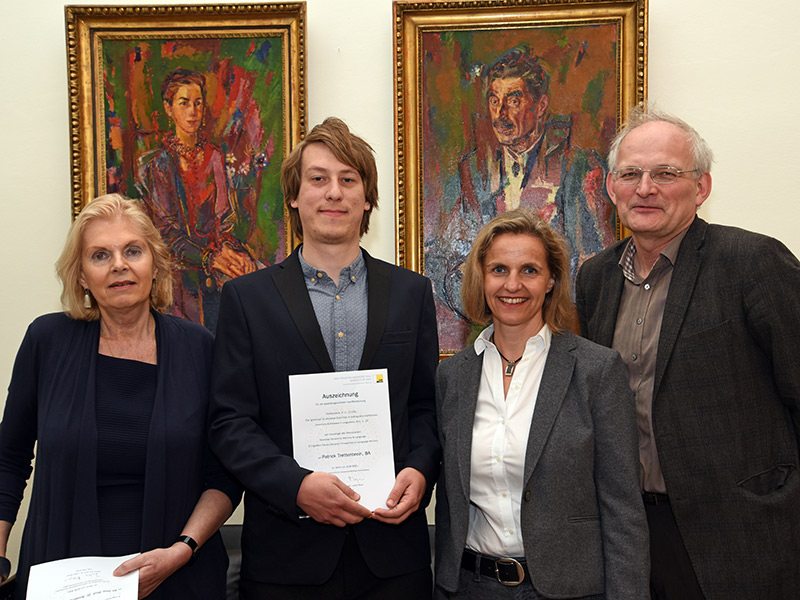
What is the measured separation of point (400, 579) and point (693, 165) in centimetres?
156

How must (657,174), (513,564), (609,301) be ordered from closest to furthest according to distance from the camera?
(513,564)
(657,174)
(609,301)

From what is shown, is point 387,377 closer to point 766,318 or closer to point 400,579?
point 400,579

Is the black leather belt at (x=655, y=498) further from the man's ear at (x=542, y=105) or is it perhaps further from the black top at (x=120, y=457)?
the man's ear at (x=542, y=105)

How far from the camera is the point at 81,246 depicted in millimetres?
2125

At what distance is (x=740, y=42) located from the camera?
3.05 m

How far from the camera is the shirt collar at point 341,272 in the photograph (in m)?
2.11

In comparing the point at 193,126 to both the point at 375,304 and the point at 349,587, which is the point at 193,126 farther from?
the point at 349,587

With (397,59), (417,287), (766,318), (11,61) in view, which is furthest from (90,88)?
(766,318)

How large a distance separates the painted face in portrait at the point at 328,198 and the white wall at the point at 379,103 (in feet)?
3.44

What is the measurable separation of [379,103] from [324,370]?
1.64 metres


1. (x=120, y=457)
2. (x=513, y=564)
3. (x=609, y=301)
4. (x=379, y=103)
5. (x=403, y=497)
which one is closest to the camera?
(x=513, y=564)

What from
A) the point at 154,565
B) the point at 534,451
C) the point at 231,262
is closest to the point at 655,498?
the point at 534,451

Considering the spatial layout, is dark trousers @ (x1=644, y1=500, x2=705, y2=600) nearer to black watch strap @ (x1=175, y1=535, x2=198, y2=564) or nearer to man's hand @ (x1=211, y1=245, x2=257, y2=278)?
black watch strap @ (x1=175, y1=535, x2=198, y2=564)

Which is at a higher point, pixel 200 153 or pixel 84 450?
pixel 200 153
